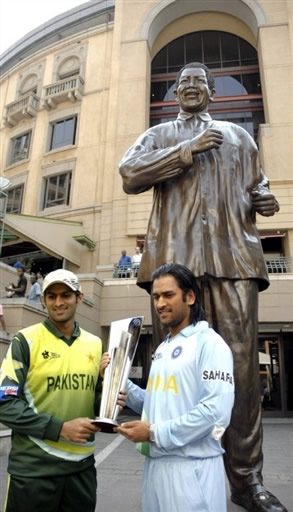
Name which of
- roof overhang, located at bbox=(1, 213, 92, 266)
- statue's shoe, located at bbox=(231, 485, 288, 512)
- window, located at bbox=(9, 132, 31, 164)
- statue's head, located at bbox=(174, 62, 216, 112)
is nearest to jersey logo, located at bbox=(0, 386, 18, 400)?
statue's shoe, located at bbox=(231, 485, 288, 512)

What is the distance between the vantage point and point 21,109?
25156mm

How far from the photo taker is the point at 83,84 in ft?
79.7

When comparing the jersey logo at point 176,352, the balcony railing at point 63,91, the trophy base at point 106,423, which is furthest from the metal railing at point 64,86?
the trophy base at point 106,423

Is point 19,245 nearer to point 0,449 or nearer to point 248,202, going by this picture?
point 0,449

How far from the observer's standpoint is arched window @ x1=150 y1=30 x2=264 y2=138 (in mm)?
23484

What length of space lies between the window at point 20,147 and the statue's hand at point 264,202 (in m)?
24.1

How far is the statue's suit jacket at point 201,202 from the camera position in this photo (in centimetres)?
269

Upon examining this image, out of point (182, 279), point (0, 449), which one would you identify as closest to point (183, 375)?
point (182, 279)

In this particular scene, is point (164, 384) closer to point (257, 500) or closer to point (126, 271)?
point (257, 500)

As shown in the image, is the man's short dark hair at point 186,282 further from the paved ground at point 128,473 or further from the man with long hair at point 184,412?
the paved ground at point 128,473

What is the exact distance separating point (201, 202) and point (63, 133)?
75.7ft

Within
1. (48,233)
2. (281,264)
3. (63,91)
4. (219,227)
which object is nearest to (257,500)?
(219,227)

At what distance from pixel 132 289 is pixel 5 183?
617 cm

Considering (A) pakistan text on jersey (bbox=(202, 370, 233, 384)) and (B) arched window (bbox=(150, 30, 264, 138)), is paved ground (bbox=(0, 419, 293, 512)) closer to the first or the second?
(A) pakistan text on jersey (bbox=(202, 370, 233, 384))
